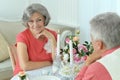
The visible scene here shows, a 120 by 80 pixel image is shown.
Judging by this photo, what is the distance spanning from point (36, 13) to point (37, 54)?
40cm

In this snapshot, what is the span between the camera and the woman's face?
226 cm

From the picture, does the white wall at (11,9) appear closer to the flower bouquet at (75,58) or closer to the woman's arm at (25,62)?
the woman's arm at (25,62)

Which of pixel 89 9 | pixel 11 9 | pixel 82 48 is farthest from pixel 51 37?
pixel 11 9

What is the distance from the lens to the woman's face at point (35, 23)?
226cm

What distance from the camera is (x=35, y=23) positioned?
226 cm

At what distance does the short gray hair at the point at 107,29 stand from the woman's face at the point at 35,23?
0.93 meters

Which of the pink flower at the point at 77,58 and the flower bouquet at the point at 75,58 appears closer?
the flower bouquet at the point at 75,58

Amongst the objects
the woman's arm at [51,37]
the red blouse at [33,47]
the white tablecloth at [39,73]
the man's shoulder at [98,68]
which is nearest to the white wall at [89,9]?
the woman's arm at [51,37]

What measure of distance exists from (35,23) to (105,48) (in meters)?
0.98

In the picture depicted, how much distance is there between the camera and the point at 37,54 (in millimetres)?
2264

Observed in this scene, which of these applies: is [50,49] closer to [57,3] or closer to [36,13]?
[36,13]

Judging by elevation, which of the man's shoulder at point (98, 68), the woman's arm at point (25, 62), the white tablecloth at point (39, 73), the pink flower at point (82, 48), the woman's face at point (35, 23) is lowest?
the white tablecloth at point (39, 73)

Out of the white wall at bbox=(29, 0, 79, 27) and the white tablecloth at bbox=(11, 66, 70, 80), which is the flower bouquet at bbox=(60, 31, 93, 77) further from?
the white wall at bbox=(29, 0, 79, 27)

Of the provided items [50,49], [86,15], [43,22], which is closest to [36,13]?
[43,22]
